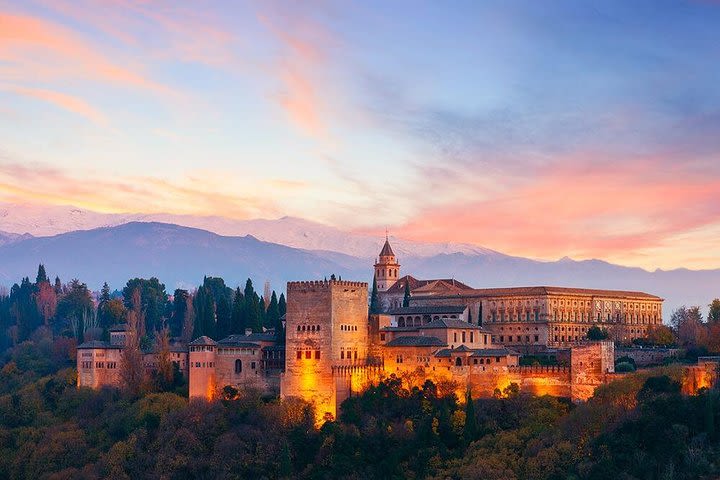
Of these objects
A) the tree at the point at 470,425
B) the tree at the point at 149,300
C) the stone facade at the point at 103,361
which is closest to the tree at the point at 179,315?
the tree at the point at 149,300

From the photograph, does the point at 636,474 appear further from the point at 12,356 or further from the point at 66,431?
the point at 12,356

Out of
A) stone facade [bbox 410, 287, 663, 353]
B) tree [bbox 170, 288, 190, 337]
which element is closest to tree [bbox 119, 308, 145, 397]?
tree [bbox 170, 288, 190, 337]

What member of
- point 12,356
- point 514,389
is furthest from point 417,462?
point 12,356

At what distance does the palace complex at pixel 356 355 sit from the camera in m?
56.8

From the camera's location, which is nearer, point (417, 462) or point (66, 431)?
point (417, 462)

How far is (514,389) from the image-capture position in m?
56.2

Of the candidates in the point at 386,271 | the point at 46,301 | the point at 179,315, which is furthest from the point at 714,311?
the point at 46,301

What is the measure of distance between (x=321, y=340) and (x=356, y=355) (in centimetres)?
256

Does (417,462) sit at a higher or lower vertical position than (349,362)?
lower

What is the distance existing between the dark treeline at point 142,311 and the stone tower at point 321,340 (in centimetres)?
955

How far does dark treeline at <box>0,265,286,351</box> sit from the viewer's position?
72.4 meters

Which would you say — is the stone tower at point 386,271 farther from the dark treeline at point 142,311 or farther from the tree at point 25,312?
the tree at point 25,312

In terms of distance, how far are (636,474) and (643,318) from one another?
140 ft

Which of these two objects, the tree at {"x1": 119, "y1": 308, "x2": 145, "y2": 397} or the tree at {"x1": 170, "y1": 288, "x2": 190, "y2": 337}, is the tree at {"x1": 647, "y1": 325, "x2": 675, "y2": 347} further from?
the tree at {"x1": 170, "y1": 288, "x2": 190, "y2": 337}
